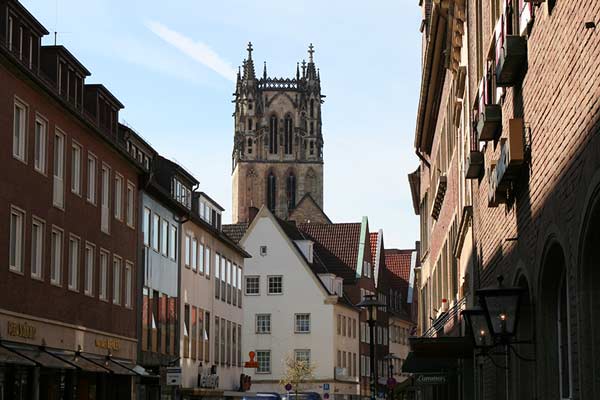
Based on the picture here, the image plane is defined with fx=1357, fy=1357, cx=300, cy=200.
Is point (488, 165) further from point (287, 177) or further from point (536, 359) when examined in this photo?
point (287, 177)

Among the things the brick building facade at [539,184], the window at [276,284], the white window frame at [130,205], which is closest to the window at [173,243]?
the white window frame at [130,205]

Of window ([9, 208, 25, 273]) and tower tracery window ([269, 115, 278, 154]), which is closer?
window ([9, 208, 25, 273])

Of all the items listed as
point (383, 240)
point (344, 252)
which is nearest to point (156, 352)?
point (344, 252)

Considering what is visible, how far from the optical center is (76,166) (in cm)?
3869

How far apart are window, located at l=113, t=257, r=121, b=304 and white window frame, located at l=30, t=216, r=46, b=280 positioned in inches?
350

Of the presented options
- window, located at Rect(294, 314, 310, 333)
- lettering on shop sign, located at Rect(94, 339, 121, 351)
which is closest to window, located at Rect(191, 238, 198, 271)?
lettering on shop sign, located at Rect(94, 339, 121, 351)

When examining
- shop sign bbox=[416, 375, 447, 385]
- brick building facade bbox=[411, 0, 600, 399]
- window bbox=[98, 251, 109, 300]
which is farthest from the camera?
window bbox=[98, 251, 109, 300]

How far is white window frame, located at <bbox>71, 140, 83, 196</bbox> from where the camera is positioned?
3812 cm

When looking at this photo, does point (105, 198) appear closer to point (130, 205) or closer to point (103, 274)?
point (103, 274)

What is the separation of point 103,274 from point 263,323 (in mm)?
45473

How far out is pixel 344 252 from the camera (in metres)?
96.9

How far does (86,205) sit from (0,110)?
29.9ft

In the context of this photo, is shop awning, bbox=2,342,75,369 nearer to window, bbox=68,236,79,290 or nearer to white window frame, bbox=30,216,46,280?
white window frame, bbox=30,216,46,280

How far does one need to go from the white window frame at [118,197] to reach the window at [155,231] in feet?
15.7
